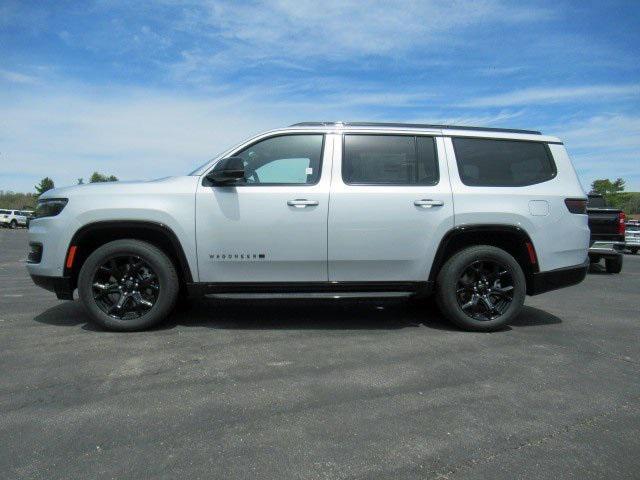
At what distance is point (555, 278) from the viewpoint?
15.5 ft

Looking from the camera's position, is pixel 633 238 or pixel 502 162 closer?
pixel 502 162

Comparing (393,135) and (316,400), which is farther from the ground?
(393,135)

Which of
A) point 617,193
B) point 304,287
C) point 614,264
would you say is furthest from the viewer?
point 617,193

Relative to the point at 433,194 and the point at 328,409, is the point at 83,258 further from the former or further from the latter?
the point at 433,194

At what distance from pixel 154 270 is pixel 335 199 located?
5.79 feet

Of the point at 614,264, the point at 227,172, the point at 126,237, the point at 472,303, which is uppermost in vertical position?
the point at 227,172

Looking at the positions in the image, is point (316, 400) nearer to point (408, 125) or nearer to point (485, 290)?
point (485, 290)

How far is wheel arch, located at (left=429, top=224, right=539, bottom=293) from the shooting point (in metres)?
4.59

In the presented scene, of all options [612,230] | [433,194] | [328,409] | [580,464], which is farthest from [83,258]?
[612,230]

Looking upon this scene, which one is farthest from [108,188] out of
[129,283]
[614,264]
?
[614,264]

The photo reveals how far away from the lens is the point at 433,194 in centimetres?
457

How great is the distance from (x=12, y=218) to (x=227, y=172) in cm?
5000

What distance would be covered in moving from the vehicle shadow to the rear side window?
142 centimetres

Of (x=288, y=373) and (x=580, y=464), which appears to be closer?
(x=580, y=464)
